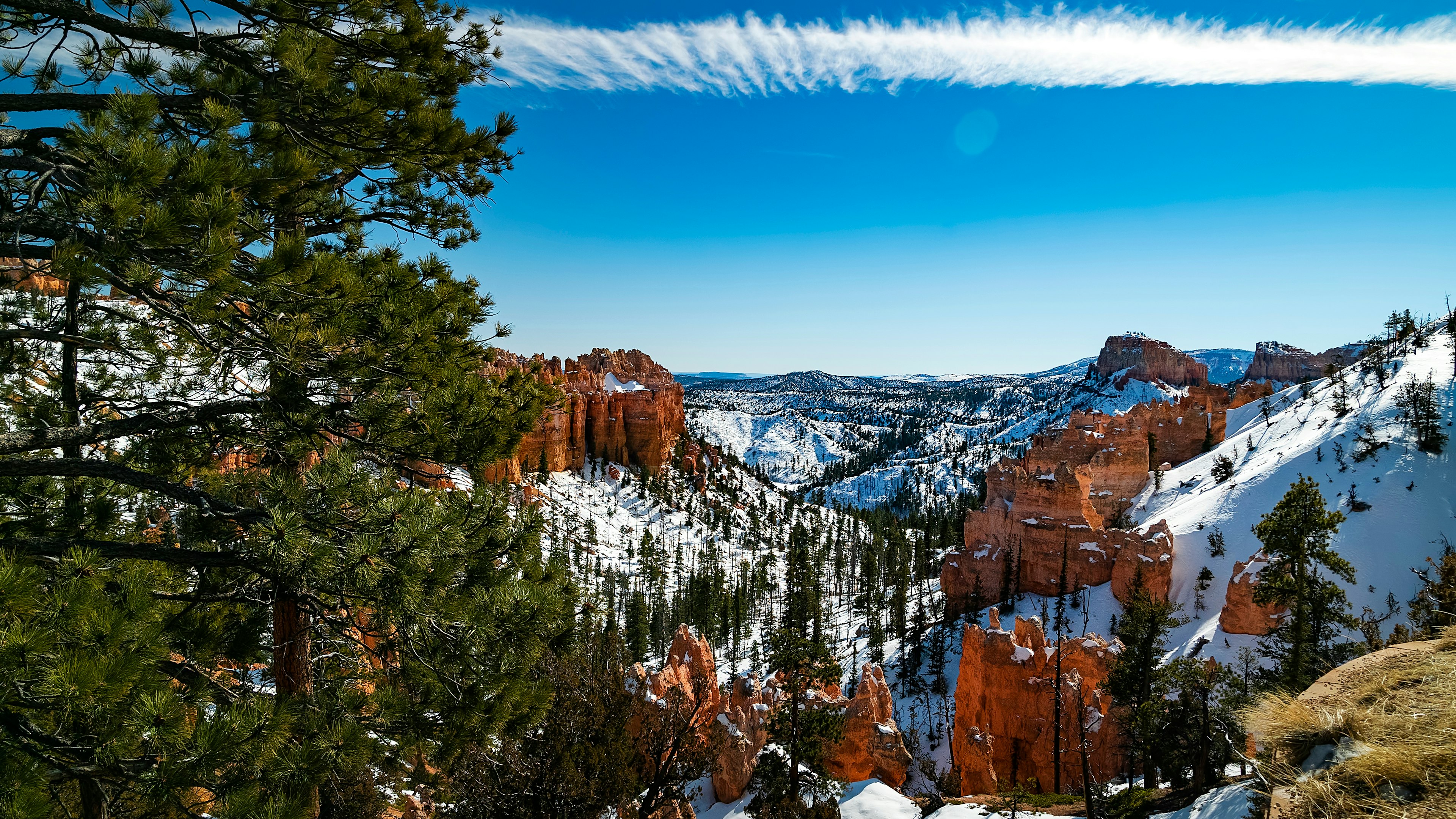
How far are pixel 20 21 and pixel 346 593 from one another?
4275 mm

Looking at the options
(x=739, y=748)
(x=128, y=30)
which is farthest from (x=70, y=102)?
(x=739, y=748)

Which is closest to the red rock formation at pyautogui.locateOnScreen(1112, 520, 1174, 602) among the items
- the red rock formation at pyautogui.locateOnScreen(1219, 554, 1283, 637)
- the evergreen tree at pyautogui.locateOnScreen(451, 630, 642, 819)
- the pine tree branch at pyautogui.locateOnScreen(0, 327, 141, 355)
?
the red rock formation at pyautogui.locateOnScreen(1219, 554, 1283, 637)

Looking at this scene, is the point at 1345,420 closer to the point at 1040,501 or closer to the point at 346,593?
the point at 1040,501

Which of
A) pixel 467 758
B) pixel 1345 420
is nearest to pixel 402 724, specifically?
pixel 467 758

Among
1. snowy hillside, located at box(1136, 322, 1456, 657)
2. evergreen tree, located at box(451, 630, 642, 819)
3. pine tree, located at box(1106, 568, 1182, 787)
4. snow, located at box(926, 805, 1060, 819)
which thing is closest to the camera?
evergreen tree, located at box(451, 630, 642, 819)

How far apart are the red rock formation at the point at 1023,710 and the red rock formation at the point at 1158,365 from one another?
164 metres

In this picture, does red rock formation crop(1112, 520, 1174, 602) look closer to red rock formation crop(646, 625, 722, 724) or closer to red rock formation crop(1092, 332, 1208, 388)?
red rock formation crop(646, 625, 722, 724)

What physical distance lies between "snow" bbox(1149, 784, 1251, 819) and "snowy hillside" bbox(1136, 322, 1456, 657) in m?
23.0

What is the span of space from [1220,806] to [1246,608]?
2556cm

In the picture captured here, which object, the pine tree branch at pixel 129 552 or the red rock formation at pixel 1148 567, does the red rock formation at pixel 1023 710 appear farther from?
the pine tree branch at pixel 129 552

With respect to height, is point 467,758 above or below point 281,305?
below

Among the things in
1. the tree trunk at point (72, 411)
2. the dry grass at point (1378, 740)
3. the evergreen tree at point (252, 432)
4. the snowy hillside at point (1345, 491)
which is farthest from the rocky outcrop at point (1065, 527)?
the tree trunk at point (72, 411)

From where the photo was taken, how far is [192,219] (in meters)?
3.23

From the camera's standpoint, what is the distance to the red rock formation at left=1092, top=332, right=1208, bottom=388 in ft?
523
